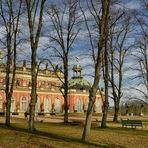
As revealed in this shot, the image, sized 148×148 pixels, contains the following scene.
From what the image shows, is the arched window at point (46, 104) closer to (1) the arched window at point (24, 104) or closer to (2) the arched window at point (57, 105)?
(2) the arched window at point (57, 105)

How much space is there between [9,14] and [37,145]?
54.2 feet

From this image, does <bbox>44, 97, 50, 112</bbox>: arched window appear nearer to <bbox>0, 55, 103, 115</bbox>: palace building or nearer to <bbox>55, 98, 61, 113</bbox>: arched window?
<bbox>0, 55, 103, 115</bbox>: palace building

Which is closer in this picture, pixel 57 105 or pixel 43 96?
pixel 43 96

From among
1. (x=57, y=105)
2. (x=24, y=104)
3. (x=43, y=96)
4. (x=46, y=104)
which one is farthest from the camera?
(x=57, y=105)

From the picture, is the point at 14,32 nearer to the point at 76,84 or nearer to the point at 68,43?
the point at 68,43

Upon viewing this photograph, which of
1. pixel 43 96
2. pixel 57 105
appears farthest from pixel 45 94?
pixel 57 105

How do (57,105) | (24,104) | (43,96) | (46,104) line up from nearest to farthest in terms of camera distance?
(24,104), (43,96), (46,104), (57,105)

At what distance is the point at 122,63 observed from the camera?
142ft

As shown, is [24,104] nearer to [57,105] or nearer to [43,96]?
[43,96]

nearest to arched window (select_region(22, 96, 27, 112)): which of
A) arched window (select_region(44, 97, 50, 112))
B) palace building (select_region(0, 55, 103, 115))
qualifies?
palace building (select_region(0, 55, 103, 115))

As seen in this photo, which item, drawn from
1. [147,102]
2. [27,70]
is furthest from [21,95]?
[147,102]

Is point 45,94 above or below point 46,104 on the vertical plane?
above

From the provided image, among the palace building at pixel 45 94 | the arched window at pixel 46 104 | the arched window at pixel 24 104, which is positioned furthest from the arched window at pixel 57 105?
the arched window at pixel 24 104

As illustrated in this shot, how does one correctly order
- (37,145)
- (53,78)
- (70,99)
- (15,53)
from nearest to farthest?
(37,145)
(15,53)
(70,99)
(53,78)
